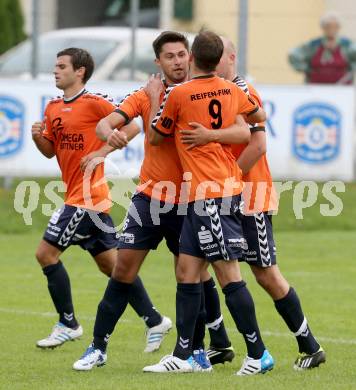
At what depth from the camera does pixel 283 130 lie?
1980cm

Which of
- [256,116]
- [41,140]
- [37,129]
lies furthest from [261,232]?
[41,140]

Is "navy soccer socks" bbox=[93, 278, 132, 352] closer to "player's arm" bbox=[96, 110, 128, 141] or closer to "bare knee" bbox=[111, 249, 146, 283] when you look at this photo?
"bare knee" bbox=[111, 249, 146, 283]

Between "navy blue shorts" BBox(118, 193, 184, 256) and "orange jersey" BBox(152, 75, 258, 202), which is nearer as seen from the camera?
"orange jersey" BBox(152, 75, 258, 202)

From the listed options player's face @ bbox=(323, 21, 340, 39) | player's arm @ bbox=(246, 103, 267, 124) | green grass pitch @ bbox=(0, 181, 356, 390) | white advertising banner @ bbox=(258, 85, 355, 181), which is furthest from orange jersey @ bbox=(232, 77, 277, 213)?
player's face @ bbox=(323, 21, 340, 39)

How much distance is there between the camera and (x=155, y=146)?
9.02 metres

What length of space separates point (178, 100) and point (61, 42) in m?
13.6

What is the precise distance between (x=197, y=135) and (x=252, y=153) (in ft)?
1.90

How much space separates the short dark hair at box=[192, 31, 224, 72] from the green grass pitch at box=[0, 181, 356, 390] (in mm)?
1920

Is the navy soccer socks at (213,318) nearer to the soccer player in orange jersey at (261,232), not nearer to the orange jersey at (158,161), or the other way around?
the soccer player in orange jersey at (261,232)

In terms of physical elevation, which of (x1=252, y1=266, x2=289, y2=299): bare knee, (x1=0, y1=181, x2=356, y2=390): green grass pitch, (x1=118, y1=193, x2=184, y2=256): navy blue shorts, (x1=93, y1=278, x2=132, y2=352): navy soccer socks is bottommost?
(x1=0, y1=181, x2=356, y2=390): green grass pitch

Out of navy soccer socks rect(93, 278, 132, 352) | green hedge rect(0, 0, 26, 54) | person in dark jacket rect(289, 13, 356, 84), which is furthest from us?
green hedge rect(0, 0, 26, 54)

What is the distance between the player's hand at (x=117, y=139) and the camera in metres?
8.62

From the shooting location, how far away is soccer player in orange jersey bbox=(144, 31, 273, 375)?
8.59 metres

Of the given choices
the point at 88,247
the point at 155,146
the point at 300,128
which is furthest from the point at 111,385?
the point at 300,128
